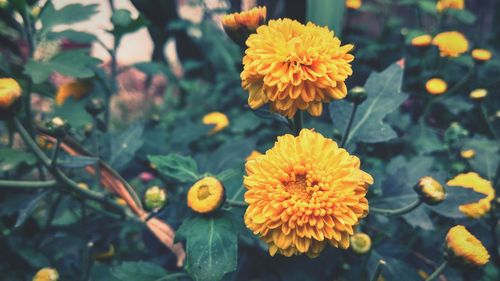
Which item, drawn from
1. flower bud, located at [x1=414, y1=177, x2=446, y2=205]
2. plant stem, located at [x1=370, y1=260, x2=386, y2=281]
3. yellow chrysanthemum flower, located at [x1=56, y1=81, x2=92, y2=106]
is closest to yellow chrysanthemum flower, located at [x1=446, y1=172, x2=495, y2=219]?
flower bud, located at [x1=414, y1=177, x2=446, y2=205]

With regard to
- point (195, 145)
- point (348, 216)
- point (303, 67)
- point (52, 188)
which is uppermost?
point (303, 67)

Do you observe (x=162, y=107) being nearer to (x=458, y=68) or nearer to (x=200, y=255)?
(x=458, y=68)

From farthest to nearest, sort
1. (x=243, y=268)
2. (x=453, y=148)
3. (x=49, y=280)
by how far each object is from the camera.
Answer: (x=453, y=148), (x=243, y=268), (x=49, y=280)

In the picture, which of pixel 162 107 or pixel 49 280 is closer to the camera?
pixel 49 280

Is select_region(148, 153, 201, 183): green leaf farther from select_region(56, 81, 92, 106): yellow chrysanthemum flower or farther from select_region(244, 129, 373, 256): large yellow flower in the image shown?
select_region(56, 81, 92, 106): yellow chrysanthemum flower

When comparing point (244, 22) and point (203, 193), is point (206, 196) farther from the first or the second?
point (244, 22)

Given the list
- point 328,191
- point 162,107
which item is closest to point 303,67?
point 328,191

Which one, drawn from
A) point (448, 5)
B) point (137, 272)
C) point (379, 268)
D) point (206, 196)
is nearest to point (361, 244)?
point (379, 268)
